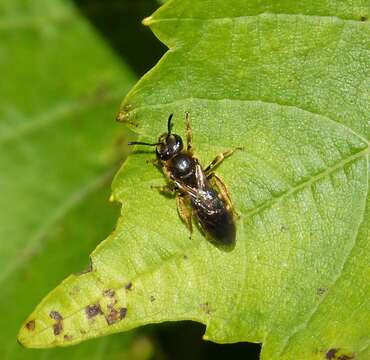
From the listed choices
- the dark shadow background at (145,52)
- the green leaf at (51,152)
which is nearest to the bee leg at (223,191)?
the green leaf at (51,152)

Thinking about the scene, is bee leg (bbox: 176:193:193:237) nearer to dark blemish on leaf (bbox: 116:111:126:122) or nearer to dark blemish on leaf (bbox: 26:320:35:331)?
dark blemish on leaf (bbox: 116:111:126:122)

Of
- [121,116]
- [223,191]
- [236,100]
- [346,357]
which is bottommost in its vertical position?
[346,357]

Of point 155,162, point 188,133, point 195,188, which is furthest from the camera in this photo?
point 195,188

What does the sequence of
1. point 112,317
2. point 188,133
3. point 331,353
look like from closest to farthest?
point 112,317 < point 331,353 < point 188,133

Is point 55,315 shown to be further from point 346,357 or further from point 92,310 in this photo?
point 346,357

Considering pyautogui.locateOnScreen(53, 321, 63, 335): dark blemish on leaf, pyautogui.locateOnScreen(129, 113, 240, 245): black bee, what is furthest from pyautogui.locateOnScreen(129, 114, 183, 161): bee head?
pyautogui.locateOnScreen(53, 321, 63, 335): dark blemish on leaf

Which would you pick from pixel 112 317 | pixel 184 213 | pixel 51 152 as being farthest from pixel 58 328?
pixel 51 152

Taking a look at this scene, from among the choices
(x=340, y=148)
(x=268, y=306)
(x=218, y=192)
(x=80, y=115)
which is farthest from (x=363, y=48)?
(x=80, y=115)
